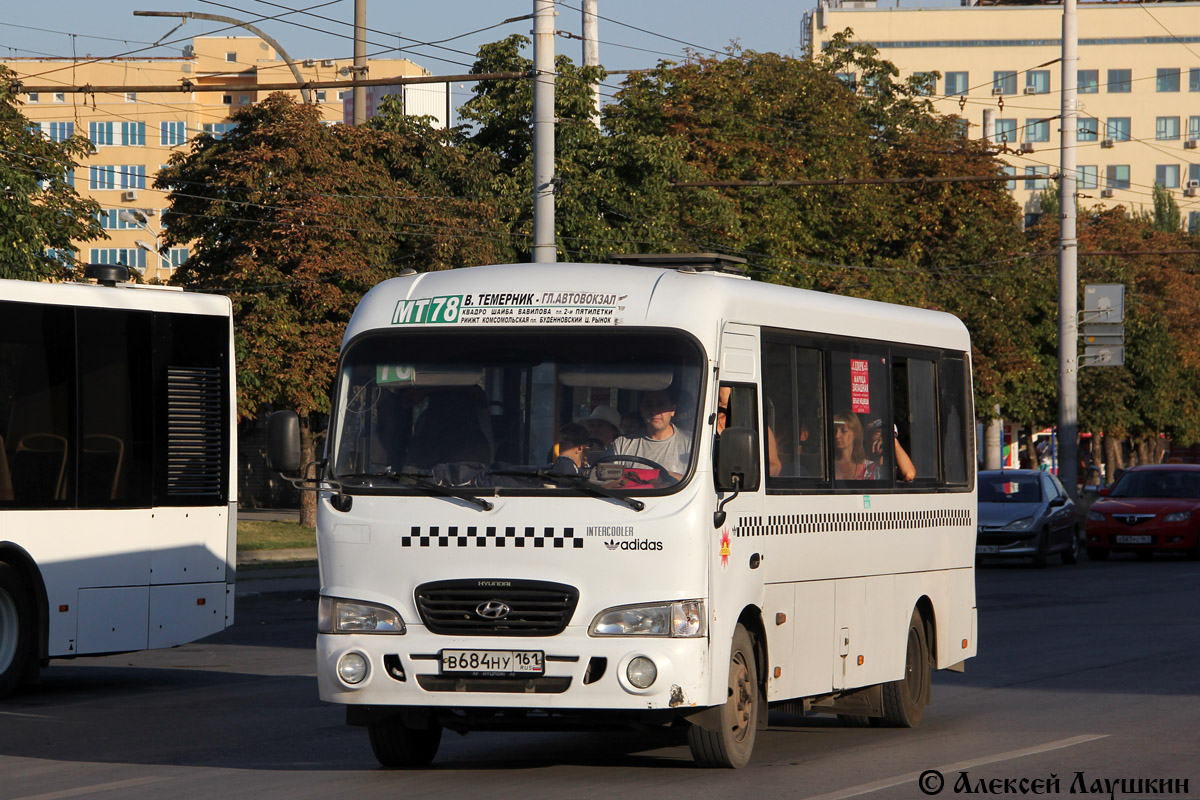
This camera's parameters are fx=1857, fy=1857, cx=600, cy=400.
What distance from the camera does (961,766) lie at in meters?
10.0

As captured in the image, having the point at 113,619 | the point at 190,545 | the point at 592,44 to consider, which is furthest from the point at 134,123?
the point at 113,619

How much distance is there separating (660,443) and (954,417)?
4399 millimetres

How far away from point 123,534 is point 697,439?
270 inches

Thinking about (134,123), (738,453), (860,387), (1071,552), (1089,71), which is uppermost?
(1089,71)

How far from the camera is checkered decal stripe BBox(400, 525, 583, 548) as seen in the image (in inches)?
356

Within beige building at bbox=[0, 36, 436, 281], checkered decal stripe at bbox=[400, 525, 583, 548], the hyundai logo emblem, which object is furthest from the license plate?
beige building at bbox=[0, 36, 436, 281]

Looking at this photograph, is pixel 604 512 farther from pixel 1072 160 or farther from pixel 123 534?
pixel 1072 160

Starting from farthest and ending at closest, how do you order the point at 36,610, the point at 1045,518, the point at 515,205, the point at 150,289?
the point at 515,205 → the point at 1045,518 → the point at 150,289 → the point at 36,610

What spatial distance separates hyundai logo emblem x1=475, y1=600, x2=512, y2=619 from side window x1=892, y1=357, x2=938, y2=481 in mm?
3736

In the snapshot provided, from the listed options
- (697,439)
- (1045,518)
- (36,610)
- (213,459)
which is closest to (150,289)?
(213,459)

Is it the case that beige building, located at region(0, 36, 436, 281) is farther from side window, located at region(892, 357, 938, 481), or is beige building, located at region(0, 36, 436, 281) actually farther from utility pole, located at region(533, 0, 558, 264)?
side window, located at region(892, 357, 938, 481)

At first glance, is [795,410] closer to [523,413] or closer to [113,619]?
[523,413]

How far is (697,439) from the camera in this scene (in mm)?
9250

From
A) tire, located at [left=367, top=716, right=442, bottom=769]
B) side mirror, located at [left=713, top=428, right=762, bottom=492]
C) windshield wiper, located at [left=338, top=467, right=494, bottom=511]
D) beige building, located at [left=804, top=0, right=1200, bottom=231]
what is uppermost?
beige building, located at [left=804, top=0, right=1200, bottom=231]
